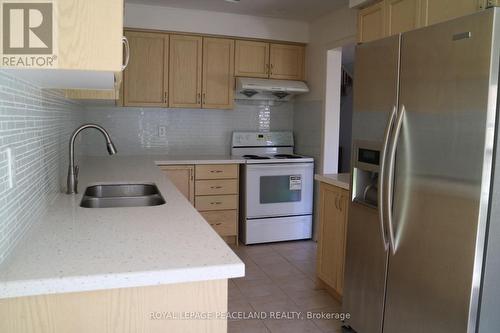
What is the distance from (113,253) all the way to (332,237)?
1926mm

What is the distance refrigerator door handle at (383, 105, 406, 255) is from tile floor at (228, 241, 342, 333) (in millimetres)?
886

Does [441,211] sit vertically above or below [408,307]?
above

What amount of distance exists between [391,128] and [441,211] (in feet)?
1.48

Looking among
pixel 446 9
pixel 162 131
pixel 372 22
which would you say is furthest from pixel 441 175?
pixel 162 131

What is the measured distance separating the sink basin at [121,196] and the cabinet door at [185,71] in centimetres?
192

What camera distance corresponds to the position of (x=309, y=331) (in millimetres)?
2459

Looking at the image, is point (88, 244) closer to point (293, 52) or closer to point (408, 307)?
point (408, 307)

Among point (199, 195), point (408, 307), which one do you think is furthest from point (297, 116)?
point (408, 307)

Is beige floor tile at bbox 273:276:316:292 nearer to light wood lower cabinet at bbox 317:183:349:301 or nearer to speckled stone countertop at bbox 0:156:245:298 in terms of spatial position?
light wood lower cabinet at bbox 317:183:349:301

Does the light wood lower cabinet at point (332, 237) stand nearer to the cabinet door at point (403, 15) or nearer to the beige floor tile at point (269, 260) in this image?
the beige floor tile at point (269, 260)

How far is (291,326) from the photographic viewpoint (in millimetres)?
2521

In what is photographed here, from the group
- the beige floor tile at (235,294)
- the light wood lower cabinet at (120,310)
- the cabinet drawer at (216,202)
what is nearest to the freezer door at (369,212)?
the beige floor tile at (235,294)

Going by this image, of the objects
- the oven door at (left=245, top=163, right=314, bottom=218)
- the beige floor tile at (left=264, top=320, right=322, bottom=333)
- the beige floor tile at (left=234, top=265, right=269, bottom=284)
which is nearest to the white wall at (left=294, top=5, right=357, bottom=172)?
the oven door at (left=245, top=163, right=314, bottom=218)

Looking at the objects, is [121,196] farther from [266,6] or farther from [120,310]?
[266,6]
